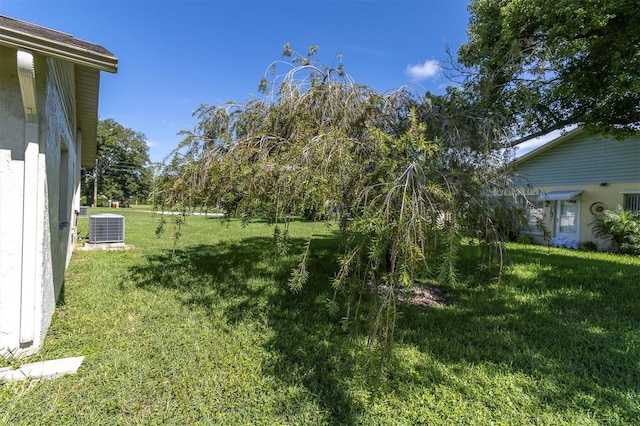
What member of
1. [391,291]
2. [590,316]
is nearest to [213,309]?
[391,291]

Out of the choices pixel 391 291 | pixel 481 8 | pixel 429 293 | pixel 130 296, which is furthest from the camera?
pixel 481 8

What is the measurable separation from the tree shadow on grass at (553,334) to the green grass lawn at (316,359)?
0.02 meters

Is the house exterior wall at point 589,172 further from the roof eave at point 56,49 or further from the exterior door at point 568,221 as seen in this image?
the roof eave at point 56,49

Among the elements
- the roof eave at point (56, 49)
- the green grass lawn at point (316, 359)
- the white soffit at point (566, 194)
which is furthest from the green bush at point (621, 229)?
the roof eave at point (56, 49)

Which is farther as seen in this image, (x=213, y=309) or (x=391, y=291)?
(x=213, y=309)

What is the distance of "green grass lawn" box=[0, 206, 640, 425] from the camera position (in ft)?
8.58

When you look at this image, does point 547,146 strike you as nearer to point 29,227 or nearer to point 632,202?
point 632,202

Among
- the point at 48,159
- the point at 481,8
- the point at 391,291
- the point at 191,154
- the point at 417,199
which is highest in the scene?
the point at 481,8

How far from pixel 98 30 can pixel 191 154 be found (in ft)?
14.9

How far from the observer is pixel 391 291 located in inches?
83.3

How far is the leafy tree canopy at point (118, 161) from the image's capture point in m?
46.9

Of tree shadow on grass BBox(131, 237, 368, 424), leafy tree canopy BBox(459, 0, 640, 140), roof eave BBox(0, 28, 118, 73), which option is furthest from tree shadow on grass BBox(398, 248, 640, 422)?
roof eave BBox(0, 28, 118, 73)

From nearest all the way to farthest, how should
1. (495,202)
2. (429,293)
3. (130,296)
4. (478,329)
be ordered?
(495,202), (478,329), (130,296), (429,293)

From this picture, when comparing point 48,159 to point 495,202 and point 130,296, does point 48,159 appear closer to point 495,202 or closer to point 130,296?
point 130,296
